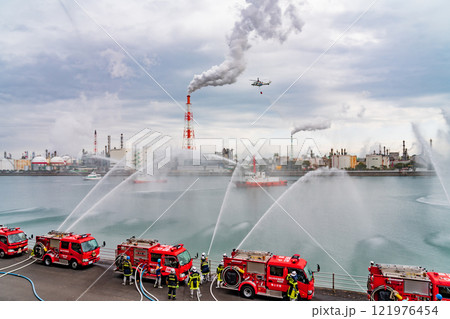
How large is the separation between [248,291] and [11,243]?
12602 mm

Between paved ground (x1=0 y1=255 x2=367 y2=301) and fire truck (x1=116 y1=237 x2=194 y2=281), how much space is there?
567mm

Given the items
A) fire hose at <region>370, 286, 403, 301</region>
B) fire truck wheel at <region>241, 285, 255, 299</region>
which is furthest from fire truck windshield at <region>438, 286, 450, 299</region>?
fire truck wheel at <region>241, 285, 255, 299</region>

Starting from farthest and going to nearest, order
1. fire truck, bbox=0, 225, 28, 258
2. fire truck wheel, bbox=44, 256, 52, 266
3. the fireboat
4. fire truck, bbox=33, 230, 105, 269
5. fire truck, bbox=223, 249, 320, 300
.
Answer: the fireboat
fire truck, bbox=0, 225, 28, 258
fire truck wheel, bbox=44, 256, 52, 266
fire truck, bbox=33, 230, 105, 269
fire truck, bbox=223, 249, 320, 300

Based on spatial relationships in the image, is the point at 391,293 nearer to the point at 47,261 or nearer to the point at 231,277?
the point at 231,277

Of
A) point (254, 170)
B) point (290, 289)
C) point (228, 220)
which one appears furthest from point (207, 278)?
point (254, 170)

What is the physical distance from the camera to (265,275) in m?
10.3

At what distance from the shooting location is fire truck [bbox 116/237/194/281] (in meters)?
11.5

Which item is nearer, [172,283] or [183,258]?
[172,283]

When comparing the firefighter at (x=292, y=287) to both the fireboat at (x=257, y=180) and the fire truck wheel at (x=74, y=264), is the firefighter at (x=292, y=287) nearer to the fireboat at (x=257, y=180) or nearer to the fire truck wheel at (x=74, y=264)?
the fire truck wheel at (x=74, y=264)

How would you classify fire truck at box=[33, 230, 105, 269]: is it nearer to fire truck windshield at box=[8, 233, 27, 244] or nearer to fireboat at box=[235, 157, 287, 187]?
fire truck windshield at box=[8, 233, 27, 244]

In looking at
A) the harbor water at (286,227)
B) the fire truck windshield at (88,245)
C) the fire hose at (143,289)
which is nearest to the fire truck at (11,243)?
the fire truck windshield at (88,245)

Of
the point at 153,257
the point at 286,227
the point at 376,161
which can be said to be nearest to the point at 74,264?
the point at 153,257

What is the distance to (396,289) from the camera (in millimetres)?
9242
